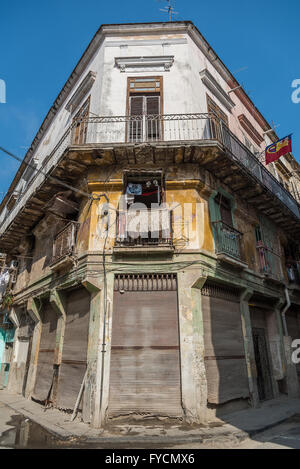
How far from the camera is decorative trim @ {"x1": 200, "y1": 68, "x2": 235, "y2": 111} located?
36.8ft

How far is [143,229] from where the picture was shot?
327 inches

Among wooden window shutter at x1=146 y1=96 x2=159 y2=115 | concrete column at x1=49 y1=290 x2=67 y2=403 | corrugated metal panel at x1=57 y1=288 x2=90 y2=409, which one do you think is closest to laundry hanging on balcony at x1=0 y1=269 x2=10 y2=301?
concrete column at x1=49 y1=290 x2=67 y2=403

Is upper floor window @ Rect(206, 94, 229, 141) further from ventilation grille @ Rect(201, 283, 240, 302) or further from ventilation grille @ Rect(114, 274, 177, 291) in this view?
ventilation grille @ Rect(114, 274, 177, 291)

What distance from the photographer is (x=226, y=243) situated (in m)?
9.41

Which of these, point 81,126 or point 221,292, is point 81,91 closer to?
point 81,126

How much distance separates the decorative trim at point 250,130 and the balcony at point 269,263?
6.01 m

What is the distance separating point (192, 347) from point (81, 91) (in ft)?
34.2

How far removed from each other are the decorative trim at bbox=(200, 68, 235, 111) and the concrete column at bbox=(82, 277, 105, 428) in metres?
8.79

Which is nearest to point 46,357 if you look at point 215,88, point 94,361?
point 94,361

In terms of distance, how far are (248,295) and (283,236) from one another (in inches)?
216

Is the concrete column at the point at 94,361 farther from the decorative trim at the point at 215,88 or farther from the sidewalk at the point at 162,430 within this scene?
the decorative trim at the point at 215,88

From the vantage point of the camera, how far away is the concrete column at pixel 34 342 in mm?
10906

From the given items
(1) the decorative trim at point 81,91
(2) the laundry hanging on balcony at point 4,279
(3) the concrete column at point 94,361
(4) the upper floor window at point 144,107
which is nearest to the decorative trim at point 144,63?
(4) the upper floor window at point 144,107

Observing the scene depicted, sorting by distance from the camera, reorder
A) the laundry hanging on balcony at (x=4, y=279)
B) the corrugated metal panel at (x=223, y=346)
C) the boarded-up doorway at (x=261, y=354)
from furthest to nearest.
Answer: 1. the laundry hanging on balcony at (x=4, y=279)
2. the boarded-up doorway at (x=261, y=354)
3. the corrugated metal panel at (x=223, y=346)
